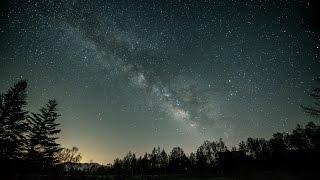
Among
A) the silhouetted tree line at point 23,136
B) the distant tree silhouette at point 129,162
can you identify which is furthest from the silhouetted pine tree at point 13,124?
the distant tree silhouette at point 129,162

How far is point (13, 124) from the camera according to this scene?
27.9 meters

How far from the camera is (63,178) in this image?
1447 centimetres

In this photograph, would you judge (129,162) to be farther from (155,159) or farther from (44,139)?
(44,139)

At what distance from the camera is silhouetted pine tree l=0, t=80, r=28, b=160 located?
26.8 meters

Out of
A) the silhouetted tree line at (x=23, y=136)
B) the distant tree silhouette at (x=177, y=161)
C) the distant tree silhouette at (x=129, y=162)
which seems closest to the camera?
the silhouetted tree line at (x=23, y=136)

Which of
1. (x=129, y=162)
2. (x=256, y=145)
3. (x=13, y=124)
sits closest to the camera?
(x=13, y=124)

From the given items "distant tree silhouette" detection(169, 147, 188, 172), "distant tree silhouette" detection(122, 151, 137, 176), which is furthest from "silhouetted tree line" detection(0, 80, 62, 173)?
"distant tree silhouette" detection(122, 151, 137, 176)

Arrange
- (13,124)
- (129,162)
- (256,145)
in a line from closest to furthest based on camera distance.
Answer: (13,124), (256,145), (129,162)

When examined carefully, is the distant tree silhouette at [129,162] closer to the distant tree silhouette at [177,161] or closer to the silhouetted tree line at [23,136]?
the distant tree silhouette at [177,161]

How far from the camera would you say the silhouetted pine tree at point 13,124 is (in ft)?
88.1

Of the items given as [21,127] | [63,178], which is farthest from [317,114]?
[21,127]

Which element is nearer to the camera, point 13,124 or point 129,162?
point 13,124

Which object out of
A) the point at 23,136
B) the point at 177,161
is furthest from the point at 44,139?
the point at 177,161

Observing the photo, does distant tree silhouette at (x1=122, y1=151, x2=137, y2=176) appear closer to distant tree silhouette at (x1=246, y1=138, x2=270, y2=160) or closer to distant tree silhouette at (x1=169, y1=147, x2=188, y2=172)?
distant tree silhouette at (x1=169, y1=147, x2=188, y2=172)
